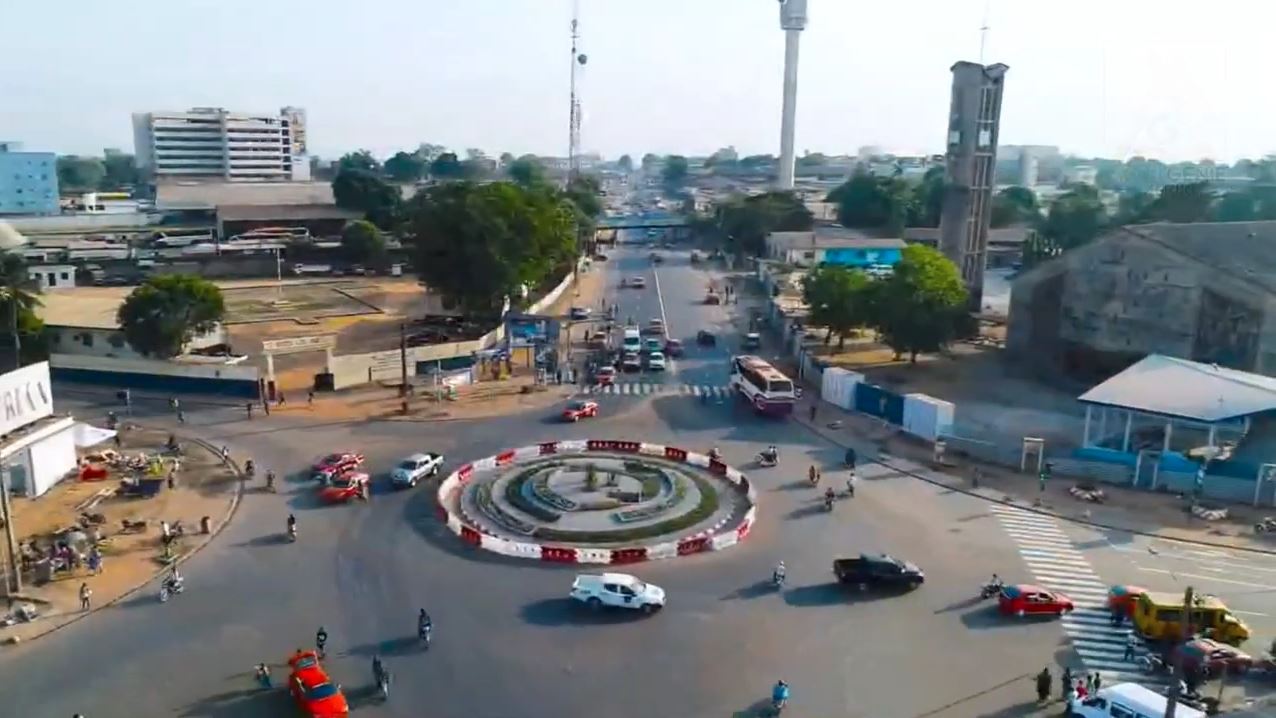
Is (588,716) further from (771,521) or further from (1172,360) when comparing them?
(1172,360)

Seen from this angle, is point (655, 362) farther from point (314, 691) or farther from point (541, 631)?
point (314, 691)

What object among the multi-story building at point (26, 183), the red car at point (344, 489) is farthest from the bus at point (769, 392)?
the multi-story building at point (26, 183)

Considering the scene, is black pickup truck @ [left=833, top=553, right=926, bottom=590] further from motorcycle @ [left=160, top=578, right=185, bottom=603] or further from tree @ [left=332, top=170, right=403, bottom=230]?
tree @ [left=332, top=170, right=403, bottom=230]

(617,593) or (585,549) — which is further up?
(617,593)

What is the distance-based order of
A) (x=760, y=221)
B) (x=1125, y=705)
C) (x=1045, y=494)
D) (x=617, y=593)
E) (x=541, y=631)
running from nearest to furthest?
1. (x=1125, y=705)
2. (x=541, y=631)
3. (x=617, y=593)
4. (x=1045, y=494)
5. (x=760, y=221)

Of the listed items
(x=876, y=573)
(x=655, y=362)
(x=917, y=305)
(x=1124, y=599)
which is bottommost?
(x=876, y=573)

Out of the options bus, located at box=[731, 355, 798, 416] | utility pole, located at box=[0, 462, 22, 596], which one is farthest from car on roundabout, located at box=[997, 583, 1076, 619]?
utility pole, located at box=[0, 462, 22, 596]

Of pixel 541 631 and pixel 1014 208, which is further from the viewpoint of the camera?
pixel 1014 208

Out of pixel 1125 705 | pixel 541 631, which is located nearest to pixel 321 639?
pixel 541 631
